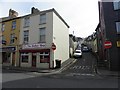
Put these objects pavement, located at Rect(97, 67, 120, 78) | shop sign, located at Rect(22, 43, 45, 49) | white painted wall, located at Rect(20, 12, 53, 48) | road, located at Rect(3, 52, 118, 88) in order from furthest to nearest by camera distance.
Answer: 1. shop sign, located at Rect(22, 43, 45, 49)
2. white painted wall, located at Rect(20, 12, 53, 48)
3. pavement, located at Rect(97, 67, 120, 78)
4. road, located at Rect(3, 52, 118, 88)

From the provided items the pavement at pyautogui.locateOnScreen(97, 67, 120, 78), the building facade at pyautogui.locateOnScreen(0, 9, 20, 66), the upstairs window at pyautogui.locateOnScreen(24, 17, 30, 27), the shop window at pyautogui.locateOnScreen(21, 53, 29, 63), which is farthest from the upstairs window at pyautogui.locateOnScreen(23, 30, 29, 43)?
the pavement at pyautogui.locateOnScreen(97, 67, 120, 78)

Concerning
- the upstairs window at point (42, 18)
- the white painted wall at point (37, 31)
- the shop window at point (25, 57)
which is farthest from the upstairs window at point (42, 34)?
the shop window at point (25, 57)

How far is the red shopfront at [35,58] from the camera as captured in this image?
2350 cm

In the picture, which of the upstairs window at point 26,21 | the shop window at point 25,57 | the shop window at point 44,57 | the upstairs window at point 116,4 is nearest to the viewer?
the upstairs window at point 116,4

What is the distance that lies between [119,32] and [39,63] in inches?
474

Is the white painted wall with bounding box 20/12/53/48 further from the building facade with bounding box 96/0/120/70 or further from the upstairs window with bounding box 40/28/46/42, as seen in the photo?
the building facade with bounding box 96/0/120/70

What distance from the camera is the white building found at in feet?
77.3

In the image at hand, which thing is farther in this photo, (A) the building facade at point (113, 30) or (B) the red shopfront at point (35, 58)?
(B) the red shopfront at point (35, 58)

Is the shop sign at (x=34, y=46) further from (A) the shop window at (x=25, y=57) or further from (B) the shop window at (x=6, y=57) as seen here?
(B) the shop window at (x=6, y=57)

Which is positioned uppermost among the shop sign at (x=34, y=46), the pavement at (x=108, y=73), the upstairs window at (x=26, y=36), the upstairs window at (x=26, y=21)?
the upstairs window at (x=26, y=21)

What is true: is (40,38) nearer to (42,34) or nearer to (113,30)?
(42,34)

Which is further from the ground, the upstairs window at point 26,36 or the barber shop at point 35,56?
the upstairs window at point 26,36

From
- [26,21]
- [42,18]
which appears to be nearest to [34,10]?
[26,21]


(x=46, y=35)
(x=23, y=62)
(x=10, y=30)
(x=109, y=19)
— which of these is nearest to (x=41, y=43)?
(x=46, y=35)
